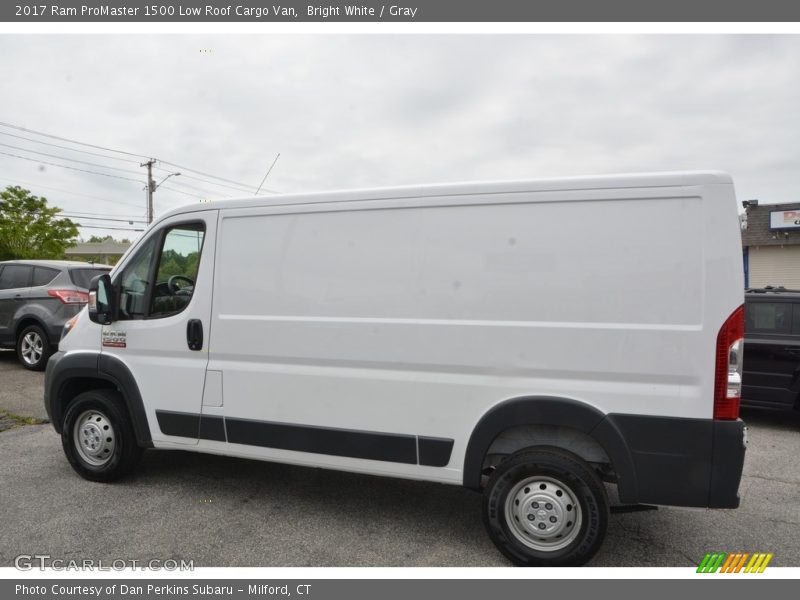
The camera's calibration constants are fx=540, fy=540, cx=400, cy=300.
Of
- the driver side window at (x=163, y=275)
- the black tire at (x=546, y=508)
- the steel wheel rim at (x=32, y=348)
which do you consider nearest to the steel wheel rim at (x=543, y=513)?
the black tire at (x=546, y=508)

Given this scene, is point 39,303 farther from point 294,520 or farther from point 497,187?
point 497,187

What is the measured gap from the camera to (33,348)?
28.9ft

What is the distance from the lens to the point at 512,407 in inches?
121

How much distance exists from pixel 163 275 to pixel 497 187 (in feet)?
8.51

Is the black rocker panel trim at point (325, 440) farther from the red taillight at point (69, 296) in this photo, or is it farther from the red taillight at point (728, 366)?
the red taillight at point (69, 296)

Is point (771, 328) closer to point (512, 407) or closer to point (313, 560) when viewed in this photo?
point (512, 407)

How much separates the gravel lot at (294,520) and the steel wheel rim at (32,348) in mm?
4497

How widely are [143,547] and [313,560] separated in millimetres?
1069

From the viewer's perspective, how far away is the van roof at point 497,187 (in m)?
2.86

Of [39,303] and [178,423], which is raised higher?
[39,303]

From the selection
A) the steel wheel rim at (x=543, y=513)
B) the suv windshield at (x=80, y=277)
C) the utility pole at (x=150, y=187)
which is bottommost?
the steel wheel rim at (x=543, y=513)

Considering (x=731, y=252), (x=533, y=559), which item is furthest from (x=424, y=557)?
(x=731, y=252)

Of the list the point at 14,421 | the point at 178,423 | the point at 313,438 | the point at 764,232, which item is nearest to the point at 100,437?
the point at 178,423

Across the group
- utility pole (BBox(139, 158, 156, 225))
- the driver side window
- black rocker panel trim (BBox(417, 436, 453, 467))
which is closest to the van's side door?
the driver side window
